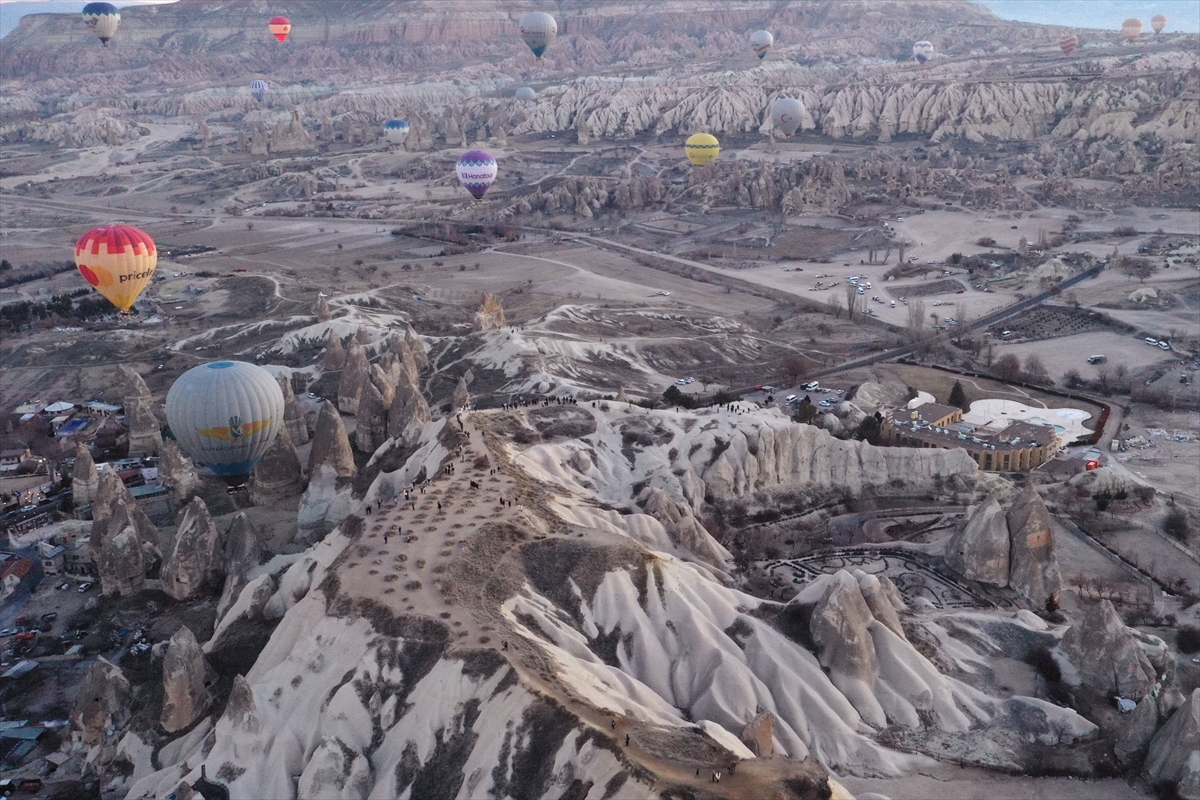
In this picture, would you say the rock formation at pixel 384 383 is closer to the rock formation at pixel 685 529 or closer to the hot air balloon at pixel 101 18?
the rock formation at pixel 685 529

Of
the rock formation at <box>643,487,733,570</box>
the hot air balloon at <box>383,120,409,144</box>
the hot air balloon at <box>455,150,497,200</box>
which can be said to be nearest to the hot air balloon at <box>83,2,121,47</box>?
the hot air balloon at <box>383,120,409,144</box>

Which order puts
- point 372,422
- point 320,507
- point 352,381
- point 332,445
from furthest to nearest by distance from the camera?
1. point 352,381
2. point 372,422
3. point 332,445
4. point 320,507

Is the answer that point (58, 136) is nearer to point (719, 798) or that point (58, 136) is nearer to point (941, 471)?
point (941, 471)

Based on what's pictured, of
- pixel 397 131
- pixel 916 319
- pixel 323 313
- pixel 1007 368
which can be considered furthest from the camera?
pixel 397 131

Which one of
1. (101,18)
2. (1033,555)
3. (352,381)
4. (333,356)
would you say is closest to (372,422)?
(352,381)

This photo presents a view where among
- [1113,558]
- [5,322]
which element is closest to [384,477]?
[1113,558]

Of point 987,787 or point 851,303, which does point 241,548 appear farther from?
point 851,303

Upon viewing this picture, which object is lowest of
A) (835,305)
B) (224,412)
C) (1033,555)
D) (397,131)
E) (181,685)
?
(835,305)
